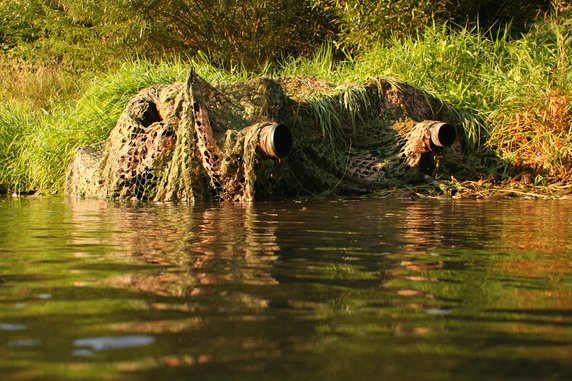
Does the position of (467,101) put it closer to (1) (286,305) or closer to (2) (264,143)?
(2) (264,143)

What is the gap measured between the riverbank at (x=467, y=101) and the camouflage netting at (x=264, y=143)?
20.8 inches

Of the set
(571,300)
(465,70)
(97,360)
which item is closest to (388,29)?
(465,70)

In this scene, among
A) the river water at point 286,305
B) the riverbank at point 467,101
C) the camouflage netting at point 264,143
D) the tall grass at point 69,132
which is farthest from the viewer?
the tall grass at point 69,132

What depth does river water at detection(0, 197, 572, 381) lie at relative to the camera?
4.89 ft

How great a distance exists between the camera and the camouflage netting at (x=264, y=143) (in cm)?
806

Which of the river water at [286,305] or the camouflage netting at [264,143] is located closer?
the river water at [286,305]

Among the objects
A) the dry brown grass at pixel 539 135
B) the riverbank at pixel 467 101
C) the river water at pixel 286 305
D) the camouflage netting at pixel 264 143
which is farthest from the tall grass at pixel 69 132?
the river water at pixel 286 305

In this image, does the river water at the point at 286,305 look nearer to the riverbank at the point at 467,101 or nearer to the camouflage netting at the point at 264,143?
the camouflage netting at the point at 264,143

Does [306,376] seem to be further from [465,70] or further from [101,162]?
[465,70]

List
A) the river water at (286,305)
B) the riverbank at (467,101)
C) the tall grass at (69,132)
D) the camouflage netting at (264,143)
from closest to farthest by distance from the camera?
1. the river water at (286,305)
2. the camouflage netting at (264,143)
3. the riverbank at (467,101)
4. the tall grass at (69,132)

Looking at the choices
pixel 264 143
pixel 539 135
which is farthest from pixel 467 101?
pixel 264 143

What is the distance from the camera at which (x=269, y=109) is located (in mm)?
9195

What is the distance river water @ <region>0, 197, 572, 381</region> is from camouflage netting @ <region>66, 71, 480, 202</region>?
11.9ft

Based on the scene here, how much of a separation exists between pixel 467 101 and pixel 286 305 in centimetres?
911
